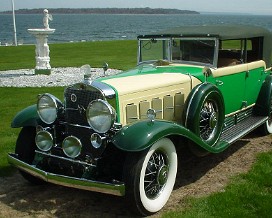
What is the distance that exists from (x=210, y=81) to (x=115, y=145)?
1927 mm

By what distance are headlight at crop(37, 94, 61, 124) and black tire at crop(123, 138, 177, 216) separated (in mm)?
1093

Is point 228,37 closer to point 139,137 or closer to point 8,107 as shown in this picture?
point 139,137

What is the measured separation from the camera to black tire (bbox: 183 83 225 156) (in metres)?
4.60

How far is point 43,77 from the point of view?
13102 millimetres

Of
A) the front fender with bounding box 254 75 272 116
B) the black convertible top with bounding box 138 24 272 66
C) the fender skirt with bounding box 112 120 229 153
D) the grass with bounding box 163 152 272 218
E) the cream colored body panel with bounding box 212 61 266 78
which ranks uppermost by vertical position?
the black convertible top with bounding box 138 24 272 66

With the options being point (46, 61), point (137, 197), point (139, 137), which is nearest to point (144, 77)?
point (139, 137)

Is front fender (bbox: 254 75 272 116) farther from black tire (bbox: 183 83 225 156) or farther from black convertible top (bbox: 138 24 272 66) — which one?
black tire (bbox: 183 83 225 156)

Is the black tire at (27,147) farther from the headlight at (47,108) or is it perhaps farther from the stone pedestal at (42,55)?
the stone pedestal at (42,55)

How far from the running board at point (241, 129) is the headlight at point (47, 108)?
7.19ft

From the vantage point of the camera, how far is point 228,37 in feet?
17.5

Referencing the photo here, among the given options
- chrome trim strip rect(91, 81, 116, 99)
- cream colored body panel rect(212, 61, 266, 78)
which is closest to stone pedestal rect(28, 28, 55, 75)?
cream colored body panel rect(212, 61, 266, 78)

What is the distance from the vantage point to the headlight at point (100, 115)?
3.82 metres

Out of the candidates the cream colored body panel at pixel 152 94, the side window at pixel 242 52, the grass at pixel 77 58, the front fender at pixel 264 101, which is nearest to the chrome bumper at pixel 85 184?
the cream colored body panel at pixel 152 94

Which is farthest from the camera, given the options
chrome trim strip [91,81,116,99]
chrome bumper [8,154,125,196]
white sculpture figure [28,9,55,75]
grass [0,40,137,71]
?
grass [0,40,137,71]
